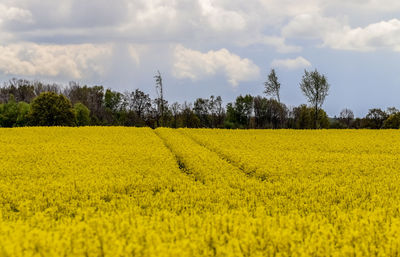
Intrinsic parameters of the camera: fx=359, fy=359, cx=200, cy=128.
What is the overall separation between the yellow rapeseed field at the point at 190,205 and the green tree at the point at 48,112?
A: 4443 centimetres

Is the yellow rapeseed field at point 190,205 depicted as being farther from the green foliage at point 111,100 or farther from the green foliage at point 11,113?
the green foliage at point 111,100

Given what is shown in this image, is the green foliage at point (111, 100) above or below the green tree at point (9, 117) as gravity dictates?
above

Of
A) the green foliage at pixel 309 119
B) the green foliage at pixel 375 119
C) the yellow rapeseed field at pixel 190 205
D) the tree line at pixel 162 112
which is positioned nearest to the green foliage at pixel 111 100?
the tree line at pixel 162 112

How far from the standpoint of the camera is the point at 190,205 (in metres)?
9.44

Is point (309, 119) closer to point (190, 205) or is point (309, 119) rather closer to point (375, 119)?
point (375, 119)

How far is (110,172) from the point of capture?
14.7 metres

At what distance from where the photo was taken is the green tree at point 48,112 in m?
64.4

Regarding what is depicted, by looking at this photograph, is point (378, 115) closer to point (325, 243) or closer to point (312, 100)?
Result: point (312, 100)

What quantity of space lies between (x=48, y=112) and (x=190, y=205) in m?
61.7

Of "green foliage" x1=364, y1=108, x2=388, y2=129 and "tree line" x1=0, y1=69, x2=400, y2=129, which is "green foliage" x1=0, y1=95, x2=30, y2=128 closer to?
"tree line" x1=0, y1=69, x2=400, y2=129

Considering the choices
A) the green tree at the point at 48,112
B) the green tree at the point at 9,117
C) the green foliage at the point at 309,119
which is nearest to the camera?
the green tree at the point at 48,112

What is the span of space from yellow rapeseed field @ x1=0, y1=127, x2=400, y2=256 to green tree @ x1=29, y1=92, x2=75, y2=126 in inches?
1749

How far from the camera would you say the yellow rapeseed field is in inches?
A: 221

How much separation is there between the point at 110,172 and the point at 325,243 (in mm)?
10561
